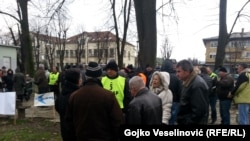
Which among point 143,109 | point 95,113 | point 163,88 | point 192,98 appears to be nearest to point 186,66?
point 192,98

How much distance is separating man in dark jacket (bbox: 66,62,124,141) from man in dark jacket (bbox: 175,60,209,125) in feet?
3.23

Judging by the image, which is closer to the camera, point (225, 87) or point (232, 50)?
point (225, 87)

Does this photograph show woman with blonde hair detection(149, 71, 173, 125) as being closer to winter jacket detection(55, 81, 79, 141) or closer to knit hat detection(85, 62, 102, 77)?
winter jacket detection(55, 81, 79, 141)

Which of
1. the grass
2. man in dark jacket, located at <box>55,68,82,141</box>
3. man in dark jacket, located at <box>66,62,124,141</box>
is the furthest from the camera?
the grass

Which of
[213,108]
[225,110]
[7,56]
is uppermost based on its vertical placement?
[7,56]

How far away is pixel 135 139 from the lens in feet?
12.5

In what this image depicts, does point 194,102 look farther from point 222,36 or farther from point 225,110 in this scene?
point 222,36

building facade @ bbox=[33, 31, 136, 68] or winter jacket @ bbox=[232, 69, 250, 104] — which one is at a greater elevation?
building facade @ bbox=[33, 31, 136, 68]

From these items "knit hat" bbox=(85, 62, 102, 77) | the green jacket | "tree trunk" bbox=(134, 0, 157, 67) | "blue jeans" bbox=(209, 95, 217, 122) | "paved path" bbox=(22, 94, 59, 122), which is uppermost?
"tree trunk" bbox=(134, 0, 157, 67)

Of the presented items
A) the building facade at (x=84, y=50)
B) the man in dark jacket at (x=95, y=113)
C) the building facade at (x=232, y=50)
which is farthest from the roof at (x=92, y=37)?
the man in dark jacket at (x=95, y=113)

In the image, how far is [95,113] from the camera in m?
4.28

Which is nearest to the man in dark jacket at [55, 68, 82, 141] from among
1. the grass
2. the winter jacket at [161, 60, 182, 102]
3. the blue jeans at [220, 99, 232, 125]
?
the grass

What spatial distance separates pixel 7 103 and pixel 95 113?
325 inches

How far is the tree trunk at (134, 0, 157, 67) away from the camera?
12.1 metres
